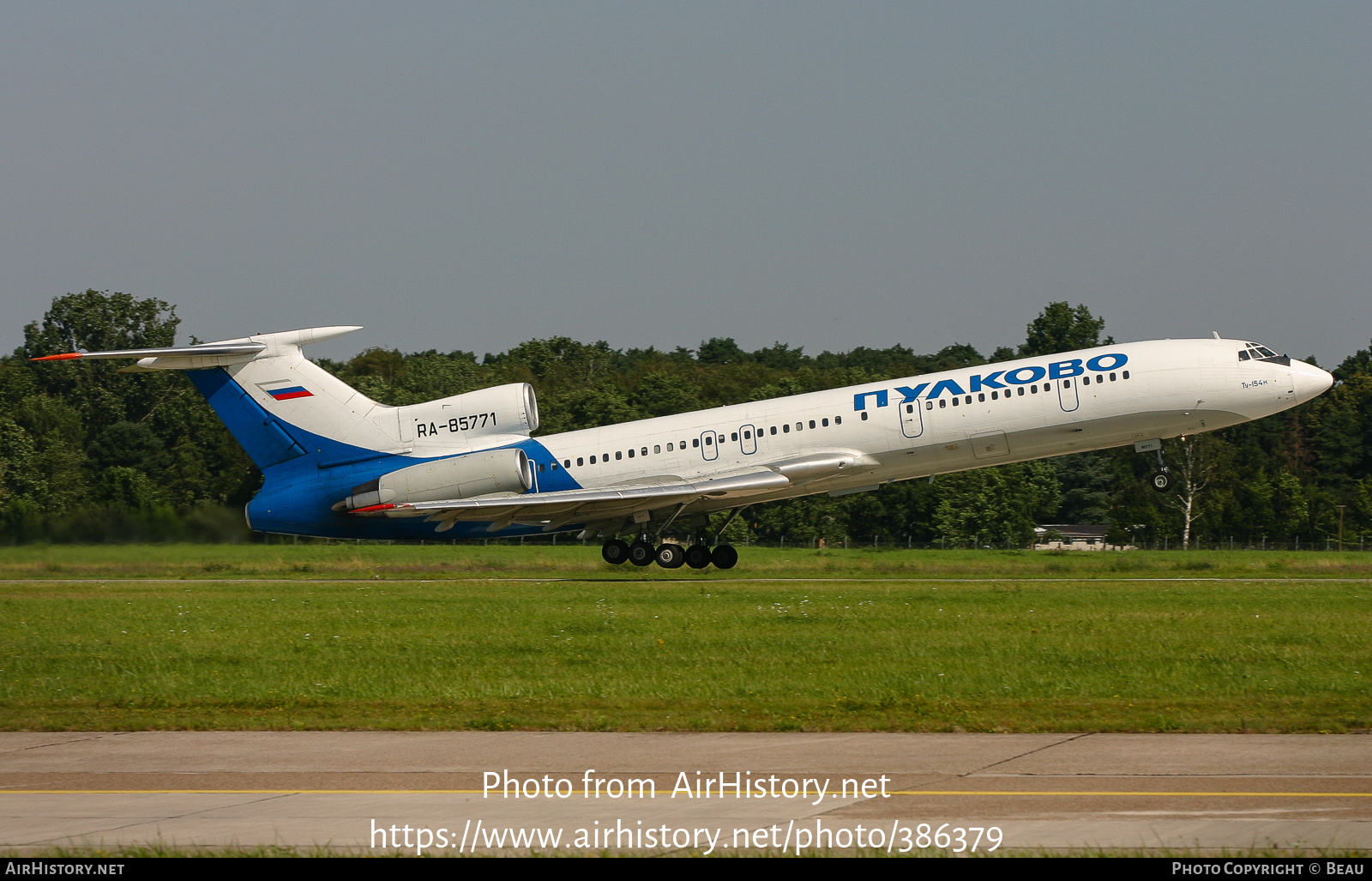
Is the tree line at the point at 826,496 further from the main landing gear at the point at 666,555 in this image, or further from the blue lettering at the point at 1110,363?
the blue lettering at the point at 1110,363

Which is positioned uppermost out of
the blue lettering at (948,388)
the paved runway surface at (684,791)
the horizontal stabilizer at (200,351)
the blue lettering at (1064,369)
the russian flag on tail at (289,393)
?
the horizontal stabilizer at (200,351)

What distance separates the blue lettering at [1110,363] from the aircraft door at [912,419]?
380 centimetres

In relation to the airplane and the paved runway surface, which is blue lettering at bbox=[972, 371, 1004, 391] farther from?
the paved runway surface

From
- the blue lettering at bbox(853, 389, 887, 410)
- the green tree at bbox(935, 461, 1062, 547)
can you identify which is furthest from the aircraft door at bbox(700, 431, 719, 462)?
the green tree at bbox(935, 461, 1062, 547)

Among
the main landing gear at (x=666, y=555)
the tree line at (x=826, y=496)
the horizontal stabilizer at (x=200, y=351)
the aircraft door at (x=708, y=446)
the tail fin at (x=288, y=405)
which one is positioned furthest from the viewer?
the tree line at (x=826, y=496)

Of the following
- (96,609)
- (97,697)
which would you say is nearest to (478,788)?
(97,697)

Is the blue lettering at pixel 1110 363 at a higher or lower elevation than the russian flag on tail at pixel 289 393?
lower

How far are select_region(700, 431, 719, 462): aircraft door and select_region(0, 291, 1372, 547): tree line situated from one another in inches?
520

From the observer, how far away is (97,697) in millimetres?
14477

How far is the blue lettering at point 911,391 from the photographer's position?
99.5 ft

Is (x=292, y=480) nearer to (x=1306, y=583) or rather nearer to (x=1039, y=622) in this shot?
(x=1039, y=622)

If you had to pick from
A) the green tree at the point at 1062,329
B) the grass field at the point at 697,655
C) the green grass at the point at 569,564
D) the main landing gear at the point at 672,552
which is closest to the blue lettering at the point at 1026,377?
the grass field at the point at 697,655

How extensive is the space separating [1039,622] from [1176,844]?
12545 millimetres

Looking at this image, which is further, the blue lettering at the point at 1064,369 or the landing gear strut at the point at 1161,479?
the landing gear strut at the point at 1161,479
